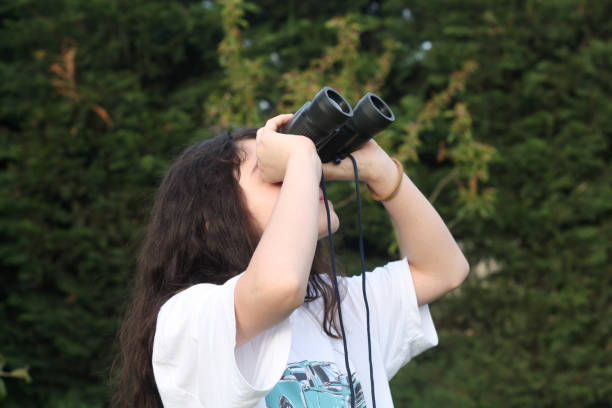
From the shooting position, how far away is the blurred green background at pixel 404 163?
319 centimetres

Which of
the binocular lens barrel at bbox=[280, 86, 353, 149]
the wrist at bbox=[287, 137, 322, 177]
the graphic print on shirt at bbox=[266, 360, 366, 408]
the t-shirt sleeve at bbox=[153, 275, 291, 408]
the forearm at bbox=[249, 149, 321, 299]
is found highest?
the binocular lens barrel at bbox=[280, 86, 353, 149]

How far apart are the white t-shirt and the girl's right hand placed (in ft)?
0.80

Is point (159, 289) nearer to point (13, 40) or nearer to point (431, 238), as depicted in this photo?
point (431, 238)

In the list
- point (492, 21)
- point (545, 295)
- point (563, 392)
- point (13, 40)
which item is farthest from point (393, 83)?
point (13, 40)

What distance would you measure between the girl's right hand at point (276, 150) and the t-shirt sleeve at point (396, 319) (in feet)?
1.37

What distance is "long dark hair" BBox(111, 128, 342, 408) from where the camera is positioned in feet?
4.34

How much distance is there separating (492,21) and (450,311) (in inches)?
64.4

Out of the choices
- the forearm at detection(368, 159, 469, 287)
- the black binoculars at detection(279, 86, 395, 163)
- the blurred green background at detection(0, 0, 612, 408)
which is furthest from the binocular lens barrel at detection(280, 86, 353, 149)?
the blurred green background at detection(0, 0, 612, 408)

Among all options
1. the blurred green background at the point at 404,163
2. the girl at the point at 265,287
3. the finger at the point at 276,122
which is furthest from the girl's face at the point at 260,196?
the blurred green background at the point at 404,163

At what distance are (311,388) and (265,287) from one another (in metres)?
0.30

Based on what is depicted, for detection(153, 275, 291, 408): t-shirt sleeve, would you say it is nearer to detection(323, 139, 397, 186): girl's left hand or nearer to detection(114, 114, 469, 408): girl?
detection(114, 114, 469, 408): girl

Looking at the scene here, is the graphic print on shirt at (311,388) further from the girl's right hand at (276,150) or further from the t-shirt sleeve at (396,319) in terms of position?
the girl's right hand at (276,150)

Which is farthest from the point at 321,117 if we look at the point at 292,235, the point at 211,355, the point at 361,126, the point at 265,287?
the point at 211,355

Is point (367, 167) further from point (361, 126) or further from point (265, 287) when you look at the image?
point (265, 287)
